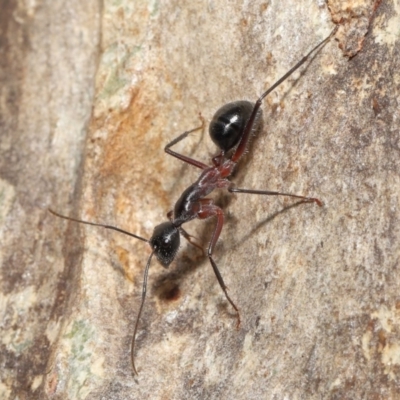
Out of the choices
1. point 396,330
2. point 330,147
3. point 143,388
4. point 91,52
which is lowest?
point 143,388

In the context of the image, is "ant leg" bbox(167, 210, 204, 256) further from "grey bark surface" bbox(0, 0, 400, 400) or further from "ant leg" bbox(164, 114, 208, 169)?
"ant leg" bbox(164, 114, 208, 169)

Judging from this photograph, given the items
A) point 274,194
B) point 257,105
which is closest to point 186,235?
point 274,194

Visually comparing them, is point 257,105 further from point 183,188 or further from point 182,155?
point 183,188

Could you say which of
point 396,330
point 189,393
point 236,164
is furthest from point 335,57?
point 189,393

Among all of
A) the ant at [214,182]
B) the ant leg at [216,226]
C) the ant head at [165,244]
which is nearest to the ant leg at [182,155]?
the ant at [214,182]

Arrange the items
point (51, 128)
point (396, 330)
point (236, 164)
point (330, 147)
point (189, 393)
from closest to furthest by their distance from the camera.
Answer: point (396, 330)
point (330, 147)
point (189, 393)
point (236, 164)
point (51, 128)

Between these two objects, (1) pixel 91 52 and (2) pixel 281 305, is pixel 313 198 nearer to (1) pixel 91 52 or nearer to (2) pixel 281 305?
(2) pixel 281 305

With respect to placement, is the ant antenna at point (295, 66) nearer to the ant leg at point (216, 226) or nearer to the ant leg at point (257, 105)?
the ant leg at point (257, 105)
